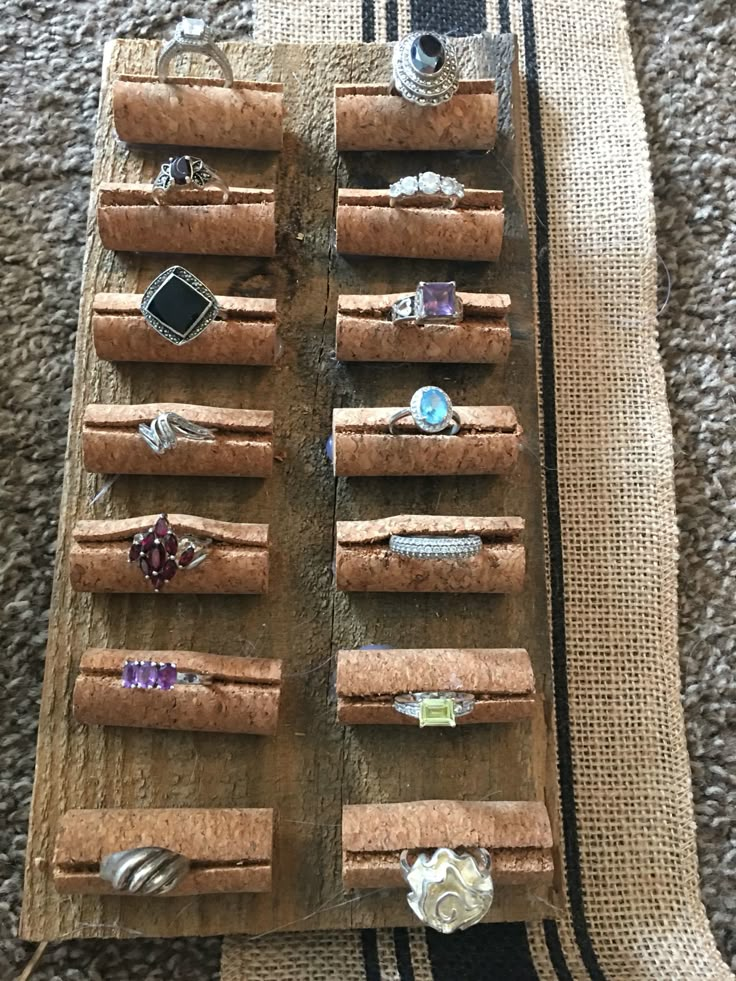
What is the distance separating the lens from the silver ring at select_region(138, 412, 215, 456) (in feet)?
3.50

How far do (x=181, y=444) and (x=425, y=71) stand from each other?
21.8 inches

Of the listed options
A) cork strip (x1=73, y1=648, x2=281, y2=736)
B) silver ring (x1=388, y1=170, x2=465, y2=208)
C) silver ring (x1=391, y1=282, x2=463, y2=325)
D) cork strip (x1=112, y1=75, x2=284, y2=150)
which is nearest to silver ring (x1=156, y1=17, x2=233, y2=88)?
cork strip (x1=112, y1=75, x2=284, y2=150)

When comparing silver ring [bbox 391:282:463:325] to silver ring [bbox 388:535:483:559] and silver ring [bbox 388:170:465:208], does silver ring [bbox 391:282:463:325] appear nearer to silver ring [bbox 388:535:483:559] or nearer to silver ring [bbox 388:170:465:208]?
silver ring [bbox 388:170:465:208]

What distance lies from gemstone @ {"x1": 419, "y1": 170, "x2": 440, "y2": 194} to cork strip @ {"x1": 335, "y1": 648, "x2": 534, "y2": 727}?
1.85ft

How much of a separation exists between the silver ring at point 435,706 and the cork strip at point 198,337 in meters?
0.44

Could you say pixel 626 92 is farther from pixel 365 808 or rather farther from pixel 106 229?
pixel 365 808

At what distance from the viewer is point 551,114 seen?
139 centimetres

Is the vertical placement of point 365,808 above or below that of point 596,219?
below

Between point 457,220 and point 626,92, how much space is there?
1.47 ft

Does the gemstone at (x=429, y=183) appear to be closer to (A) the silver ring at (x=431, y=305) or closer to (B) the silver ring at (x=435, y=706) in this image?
(A) the silver ring at (x=431, y=305)

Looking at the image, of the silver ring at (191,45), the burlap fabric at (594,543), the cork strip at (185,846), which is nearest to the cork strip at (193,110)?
the silver ring at (191,45)

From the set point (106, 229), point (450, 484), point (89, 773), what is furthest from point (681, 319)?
point (89, 773)

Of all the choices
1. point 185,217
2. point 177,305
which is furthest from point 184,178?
point 177,305

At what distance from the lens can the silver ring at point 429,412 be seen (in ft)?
3.55
